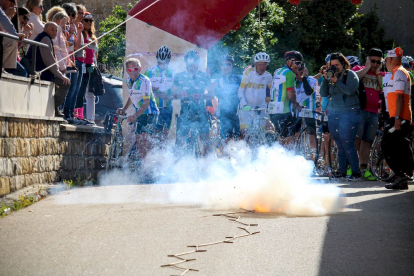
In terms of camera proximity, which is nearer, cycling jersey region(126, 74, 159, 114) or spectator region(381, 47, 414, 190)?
spectator region(381, 47, 414, 190)

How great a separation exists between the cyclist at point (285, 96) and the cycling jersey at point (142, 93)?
2.14 m

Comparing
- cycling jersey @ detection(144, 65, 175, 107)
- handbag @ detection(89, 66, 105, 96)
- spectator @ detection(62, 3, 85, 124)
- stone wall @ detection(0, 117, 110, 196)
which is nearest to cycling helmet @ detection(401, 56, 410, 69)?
cycling jersey @ detection(144, 65, 175, 107)

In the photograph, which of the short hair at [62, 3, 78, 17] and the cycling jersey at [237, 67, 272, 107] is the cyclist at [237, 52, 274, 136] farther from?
the short hair at [62, 3, 78, 17]

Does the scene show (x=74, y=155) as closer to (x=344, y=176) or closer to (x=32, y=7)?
(x=32, y=7)

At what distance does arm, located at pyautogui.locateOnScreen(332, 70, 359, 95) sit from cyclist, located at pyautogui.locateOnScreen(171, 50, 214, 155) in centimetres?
226

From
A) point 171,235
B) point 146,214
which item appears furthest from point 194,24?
point 171,235

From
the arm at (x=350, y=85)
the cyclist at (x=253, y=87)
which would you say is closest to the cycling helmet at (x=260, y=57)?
the cyclist at (x=253, y=87)

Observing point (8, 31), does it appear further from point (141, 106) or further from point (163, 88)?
point (163, 88)

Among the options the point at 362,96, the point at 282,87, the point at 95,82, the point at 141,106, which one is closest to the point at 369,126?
the point at 362,96

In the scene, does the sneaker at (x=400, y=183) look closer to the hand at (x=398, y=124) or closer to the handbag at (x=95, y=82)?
the hand at (x=398, y=124)

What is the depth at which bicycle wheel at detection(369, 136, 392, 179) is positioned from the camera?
1210 centimetres

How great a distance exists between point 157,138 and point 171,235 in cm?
611

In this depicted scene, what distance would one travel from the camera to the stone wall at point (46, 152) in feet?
28.3

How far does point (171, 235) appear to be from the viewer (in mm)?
6289
